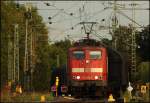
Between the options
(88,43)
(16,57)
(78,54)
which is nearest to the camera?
(78,54)

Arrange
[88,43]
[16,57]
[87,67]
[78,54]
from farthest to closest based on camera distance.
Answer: [16,57] → [88,43] → [78,54] → [87,67]

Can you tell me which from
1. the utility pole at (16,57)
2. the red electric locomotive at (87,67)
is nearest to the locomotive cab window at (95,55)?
the red electric locomotive at (87,67)

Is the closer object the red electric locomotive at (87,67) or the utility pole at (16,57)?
the red electric locomotive at (87,67)

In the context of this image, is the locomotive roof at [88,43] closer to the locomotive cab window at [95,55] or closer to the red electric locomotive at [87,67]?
the red electric locomotive at [87,67]

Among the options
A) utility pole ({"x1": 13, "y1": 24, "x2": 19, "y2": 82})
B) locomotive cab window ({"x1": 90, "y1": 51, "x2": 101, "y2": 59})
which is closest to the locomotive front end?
locomotive cab window ({"x1": 90, "y1": 51, "x2": 101, "y2": 59})

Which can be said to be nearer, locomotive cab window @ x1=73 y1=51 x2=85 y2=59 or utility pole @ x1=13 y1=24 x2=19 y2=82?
locomotive cab window @ x1=73 y1=51 x2=85 y2=59

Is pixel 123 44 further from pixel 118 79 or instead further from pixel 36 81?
pixel 118 79

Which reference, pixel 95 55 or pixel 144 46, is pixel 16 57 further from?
pixel 95 55

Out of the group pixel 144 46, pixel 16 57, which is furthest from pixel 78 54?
pixel 144 46

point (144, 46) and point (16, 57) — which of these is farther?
point (144, 46)

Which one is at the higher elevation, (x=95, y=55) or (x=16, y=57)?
(x=95, y=55)

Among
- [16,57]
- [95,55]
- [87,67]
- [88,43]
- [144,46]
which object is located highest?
[88,43]

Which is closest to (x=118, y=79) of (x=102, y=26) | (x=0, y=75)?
(x=102, y=26)

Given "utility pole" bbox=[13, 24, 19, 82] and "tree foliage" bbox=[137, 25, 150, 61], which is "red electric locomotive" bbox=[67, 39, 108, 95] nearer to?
"utility pole" bbox=[13, 24, 19, 82]
